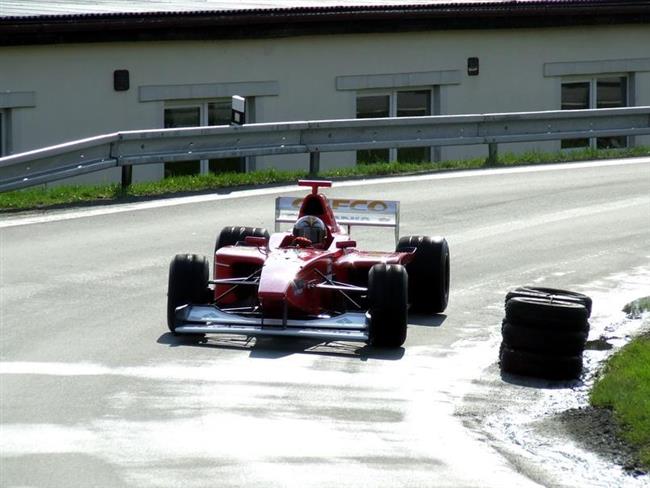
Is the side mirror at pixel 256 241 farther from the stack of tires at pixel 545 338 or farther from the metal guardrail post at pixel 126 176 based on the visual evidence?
the metal guardrail post at pixel 126 176

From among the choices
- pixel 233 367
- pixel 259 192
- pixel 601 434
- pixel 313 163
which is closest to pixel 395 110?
pixel 313 163

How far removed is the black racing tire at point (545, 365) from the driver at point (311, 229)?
2.44 metres

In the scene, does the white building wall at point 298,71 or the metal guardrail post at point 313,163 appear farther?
the white building wall at point 298,71

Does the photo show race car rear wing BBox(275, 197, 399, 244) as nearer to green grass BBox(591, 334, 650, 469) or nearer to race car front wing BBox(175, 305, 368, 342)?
race car front wing BBox(175, 305, 368, 342)

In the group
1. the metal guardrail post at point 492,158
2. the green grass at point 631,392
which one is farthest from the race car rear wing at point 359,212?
Answer: the metal guardrail post at point 492,158

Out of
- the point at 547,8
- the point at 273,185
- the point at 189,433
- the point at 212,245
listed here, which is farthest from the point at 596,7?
the point at 189,433

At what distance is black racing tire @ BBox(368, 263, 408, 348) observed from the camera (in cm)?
1202

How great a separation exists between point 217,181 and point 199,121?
5114 millimetres

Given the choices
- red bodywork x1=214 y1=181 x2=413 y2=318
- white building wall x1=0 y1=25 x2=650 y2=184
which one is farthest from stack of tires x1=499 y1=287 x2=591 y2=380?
white building wall x1=0 y1=25 x2=650 y2=184

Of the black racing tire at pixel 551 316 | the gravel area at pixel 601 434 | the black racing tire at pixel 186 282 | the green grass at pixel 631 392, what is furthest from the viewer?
the black racing tire at pixel 186 282

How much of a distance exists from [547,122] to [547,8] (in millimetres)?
4612

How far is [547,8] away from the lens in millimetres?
28312

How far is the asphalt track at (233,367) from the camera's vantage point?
9.07 meters

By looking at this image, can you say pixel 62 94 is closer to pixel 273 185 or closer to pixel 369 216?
pixel 273 185
